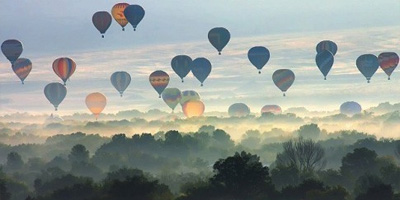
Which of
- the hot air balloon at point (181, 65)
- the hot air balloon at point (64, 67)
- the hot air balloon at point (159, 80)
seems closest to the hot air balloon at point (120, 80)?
the hot air balloon at point (159, 80)

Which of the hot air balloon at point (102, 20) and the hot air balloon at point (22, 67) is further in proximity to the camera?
the hot air balloon at point (22, 67)

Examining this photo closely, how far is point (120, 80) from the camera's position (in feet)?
584

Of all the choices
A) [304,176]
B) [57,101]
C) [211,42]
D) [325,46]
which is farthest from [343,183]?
[57,101]

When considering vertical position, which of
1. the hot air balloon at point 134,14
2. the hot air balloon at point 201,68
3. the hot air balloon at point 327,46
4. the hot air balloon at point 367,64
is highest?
the hot air balloon at point 134,14

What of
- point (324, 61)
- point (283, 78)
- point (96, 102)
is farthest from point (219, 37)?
point (96, 102)

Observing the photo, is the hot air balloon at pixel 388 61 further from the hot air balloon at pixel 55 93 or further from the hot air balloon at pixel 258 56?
the hot air balloon at pixel 55 93

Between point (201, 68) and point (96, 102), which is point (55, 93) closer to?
point (96, 102)

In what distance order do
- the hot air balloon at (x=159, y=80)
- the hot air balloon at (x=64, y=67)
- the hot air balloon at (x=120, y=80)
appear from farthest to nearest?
the hot air balloon at (x=120, y=80) → the hot air balloon at (x=159, y=80) → the hot air balloon at (x=64, y=67)

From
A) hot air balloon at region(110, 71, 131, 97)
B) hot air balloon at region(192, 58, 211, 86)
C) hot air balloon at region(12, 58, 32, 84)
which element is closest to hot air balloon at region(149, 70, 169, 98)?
hot air balloon at region(110, 71, 131, 97)

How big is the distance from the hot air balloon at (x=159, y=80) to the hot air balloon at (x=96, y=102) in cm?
1846

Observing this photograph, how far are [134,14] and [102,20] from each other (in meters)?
6.25

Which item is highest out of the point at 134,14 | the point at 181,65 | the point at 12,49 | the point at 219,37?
the point at 134,14

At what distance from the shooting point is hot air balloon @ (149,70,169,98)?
177 metres

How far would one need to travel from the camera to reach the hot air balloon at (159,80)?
17688cm
